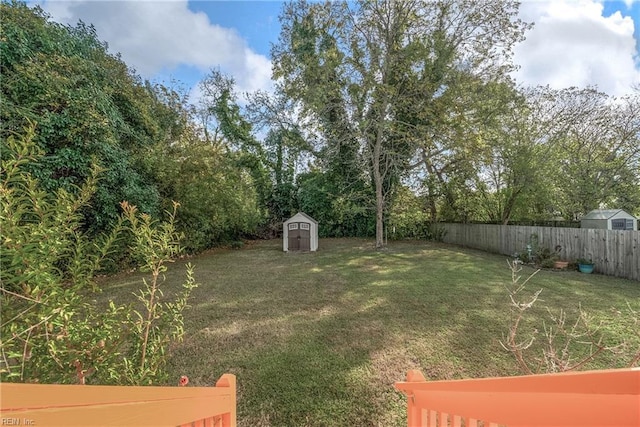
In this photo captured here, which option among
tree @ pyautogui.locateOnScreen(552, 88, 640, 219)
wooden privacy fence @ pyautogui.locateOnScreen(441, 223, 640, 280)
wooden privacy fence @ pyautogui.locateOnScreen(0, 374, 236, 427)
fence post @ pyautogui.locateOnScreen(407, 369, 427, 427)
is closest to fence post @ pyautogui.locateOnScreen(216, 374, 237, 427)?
wooden privacy fence @ pyautogui.locateOnScreen(0, 374, 236, 427)

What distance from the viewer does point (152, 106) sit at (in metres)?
8.34

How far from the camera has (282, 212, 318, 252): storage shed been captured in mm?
9242

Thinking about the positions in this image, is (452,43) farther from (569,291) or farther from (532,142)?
(569,291)

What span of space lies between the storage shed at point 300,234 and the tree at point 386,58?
255 centimetres

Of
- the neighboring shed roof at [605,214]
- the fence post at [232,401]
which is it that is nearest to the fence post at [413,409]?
the fence post at [232,401]

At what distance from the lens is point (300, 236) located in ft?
30.4

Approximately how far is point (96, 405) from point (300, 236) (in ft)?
28.5

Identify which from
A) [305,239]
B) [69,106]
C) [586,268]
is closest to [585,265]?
[586,268]

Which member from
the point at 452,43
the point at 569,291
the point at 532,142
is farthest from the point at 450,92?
the point at 569,291

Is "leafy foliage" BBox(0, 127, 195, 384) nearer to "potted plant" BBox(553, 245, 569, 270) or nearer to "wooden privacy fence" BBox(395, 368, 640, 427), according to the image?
"wooden privacy fence" BBox(395, 368, 640, 427)

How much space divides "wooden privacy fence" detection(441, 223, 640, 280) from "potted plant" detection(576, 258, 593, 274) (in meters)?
0.14

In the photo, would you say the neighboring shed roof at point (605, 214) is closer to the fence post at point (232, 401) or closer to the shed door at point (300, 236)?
the shed door at point (300, 236)

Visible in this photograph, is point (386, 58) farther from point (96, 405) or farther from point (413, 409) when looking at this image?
point (96, 405)

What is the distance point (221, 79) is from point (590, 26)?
1370 cm
